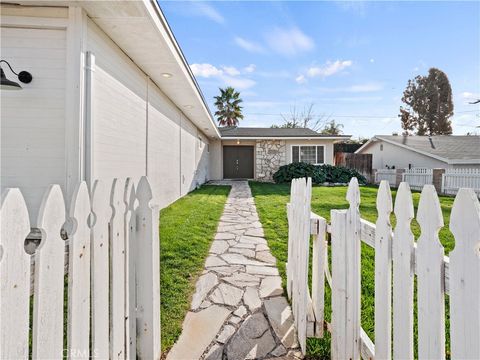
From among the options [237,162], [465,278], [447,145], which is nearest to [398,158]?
[447,145]

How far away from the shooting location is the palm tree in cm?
2761

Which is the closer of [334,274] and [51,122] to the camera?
[334,274]

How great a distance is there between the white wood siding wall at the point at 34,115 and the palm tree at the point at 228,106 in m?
25.2

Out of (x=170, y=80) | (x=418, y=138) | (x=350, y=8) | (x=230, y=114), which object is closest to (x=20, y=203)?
(x=170, y=80)

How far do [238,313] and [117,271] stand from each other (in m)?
1.34

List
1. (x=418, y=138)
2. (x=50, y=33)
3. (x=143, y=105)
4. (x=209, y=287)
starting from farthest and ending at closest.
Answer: (x=418, y=138)
(x=143, y=105)
(x=50, y=33)
(x=209, y=287)

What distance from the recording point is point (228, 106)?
27.8 meters

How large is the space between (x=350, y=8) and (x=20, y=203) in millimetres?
10354

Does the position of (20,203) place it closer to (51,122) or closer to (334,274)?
(334,274)

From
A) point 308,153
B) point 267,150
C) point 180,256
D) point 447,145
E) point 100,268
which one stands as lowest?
point 180,256

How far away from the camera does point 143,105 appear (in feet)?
16.8

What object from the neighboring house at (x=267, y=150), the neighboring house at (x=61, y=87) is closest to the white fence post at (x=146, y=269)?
the neighboring house at (x=61, y=87)

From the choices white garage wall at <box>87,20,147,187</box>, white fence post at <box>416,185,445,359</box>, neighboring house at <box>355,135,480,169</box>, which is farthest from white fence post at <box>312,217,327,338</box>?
neighboring house at <box>355,135,480,169</box>

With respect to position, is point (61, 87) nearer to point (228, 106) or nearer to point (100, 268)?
point (100, 268)
